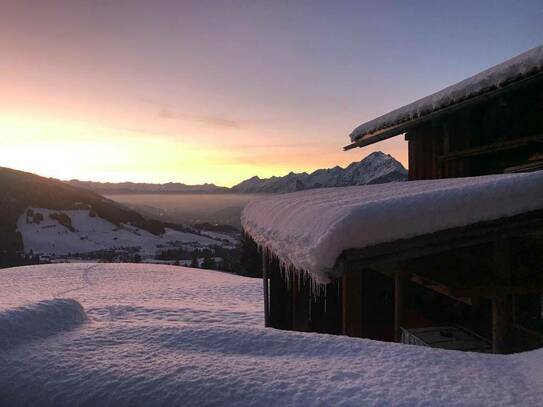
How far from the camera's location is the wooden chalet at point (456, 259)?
338 cm

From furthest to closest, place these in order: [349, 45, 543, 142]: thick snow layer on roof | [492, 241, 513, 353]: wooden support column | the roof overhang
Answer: the roof overhang < [349, 45, 543, 142]: thick snow layer on roof < [492, 241, 513, 353]: wooden support column

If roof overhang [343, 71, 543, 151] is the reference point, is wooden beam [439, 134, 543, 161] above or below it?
below

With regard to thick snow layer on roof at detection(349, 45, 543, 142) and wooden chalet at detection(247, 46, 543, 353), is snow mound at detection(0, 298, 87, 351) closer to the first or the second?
wooden chalet at detection(247, 46, 543, 353)

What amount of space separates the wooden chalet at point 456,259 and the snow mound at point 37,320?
2.54 meters

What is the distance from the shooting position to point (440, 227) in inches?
125

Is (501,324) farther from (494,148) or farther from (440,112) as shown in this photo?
(440,112)

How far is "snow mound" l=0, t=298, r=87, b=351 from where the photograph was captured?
431cm

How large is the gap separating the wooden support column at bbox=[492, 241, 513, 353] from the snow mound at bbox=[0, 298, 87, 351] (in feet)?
15.0

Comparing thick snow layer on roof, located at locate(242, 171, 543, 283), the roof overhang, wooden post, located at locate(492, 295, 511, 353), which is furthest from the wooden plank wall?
thick snow layer on roof, located at locate(242, 171, 543, 283)

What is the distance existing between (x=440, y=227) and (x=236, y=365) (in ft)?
6.38

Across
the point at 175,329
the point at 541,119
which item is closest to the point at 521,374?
the point at 175,329

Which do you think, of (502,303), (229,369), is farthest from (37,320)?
(502,303)

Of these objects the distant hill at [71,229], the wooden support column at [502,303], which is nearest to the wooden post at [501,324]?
the wooden support column at [502,303]

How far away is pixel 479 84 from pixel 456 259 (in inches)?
107
